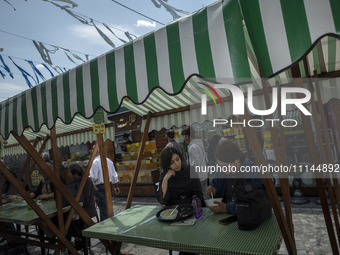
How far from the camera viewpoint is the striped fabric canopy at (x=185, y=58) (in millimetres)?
1393

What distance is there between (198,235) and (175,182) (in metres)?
1.15

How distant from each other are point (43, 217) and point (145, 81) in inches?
103

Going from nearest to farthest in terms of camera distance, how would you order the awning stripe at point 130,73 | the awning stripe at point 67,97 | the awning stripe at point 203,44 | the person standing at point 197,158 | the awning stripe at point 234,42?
the awning stripe at point 234,42 → the awning stripe at point 203,44 → the awning stripe at point 130,73 → the awning stripe at point 67,97 → the person standing at point 197,158

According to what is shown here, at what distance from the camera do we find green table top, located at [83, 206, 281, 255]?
185 cm

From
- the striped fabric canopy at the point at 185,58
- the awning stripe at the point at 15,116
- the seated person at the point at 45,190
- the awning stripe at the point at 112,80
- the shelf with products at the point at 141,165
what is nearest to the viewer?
the striped fabric canopy at the point at 185,58

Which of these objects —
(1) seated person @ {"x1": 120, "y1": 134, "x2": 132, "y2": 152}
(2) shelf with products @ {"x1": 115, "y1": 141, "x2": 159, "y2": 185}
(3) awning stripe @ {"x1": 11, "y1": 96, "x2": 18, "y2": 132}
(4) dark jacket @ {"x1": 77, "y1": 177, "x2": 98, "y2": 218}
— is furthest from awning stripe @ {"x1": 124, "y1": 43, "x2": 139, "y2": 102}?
(1) seated person @ {"x1": 120, "y1": 134, "x2": 132, "y2": 152}

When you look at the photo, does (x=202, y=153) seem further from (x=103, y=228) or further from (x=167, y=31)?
(x=167, y=31)

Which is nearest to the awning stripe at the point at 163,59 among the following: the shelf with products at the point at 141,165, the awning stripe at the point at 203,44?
the awning stripe at the point at 203,44

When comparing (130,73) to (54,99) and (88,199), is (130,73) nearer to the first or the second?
(54,99)

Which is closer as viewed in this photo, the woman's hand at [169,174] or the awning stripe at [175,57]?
the awning stripe at [175,57]

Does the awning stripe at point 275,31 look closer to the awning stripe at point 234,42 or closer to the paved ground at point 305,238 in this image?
the awning stripe at point 234,42

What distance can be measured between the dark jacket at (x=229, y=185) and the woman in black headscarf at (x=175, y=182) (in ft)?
1.06

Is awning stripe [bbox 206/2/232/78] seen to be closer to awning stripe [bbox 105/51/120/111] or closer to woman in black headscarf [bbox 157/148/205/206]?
awning stripe [bbox 105/51/120/111]

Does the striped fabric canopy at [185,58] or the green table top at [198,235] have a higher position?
the striped fabric canopy at [185,58]
